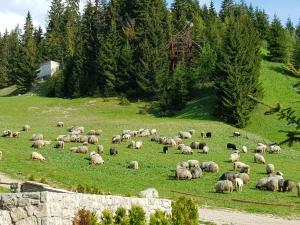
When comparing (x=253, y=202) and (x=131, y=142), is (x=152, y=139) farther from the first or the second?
(x=253, y=202)

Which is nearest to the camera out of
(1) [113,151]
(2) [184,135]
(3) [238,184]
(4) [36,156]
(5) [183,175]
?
(3) [238,184]

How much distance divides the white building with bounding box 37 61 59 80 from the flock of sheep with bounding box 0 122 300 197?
2239 inches

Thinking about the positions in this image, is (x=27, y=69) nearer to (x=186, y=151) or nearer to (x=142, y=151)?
(x=142, y=151)

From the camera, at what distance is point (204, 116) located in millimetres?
74875

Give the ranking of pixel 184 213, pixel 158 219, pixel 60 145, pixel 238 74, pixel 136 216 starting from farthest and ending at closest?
pixel 238 74
pixel 60 145
pixel 184 213
pixel 158 219
pixel 136 216

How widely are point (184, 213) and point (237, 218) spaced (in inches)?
308

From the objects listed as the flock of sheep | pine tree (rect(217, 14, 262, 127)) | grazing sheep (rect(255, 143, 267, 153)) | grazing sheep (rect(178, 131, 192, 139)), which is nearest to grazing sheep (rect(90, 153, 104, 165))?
the flock of sheep

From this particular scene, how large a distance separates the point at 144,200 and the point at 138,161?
78.9ft

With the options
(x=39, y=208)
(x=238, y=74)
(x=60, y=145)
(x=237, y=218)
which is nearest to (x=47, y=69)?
(x=238, y=74)

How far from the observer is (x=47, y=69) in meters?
125

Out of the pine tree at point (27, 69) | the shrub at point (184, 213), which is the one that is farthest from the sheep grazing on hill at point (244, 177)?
the pine tree at point (27, 69)

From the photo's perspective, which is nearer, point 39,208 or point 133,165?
point 39,208

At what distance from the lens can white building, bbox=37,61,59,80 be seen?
124 metres

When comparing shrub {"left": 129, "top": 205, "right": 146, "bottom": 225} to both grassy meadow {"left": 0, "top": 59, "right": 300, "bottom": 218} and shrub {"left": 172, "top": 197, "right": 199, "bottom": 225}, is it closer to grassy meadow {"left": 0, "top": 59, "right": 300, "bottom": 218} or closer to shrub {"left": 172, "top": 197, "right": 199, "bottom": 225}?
shrub {"left": 172, "top": 197, "right": 199, "bottom": 225}
